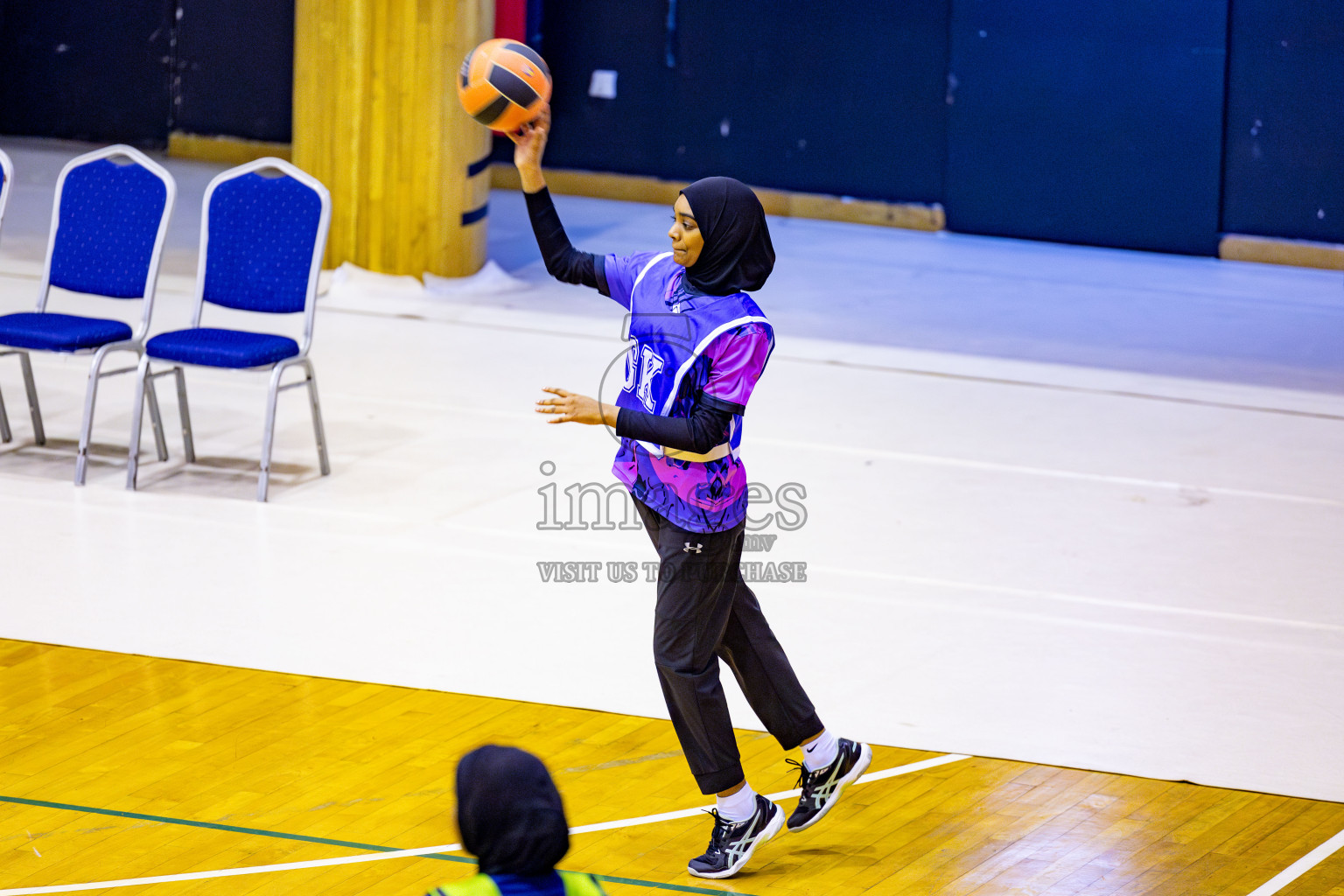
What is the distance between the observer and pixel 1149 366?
8352 millimetres

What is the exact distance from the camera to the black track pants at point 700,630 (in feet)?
11.2

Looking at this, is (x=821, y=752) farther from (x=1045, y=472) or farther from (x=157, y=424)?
(x=157, y=424)

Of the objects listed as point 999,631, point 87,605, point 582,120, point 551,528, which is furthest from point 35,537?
point 582,120

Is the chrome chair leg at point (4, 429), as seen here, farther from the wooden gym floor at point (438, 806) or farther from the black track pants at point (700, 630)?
the black track pants at point (700, 630)

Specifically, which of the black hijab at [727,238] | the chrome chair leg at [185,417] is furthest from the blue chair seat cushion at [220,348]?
the black hijab at [727,238]

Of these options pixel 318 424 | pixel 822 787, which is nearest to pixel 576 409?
pixel 822 787

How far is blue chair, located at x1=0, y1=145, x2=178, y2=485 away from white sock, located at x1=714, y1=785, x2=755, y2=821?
3414 mm

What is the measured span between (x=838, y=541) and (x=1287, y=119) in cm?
682

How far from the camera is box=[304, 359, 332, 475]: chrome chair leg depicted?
600cm

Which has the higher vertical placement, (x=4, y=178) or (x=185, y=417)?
(x=4, y=178)

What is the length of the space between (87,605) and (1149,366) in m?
5.41

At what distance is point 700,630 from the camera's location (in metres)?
3.44

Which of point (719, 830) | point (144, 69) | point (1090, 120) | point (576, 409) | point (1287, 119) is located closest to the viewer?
point (576, 409)

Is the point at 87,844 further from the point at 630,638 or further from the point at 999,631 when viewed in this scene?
the point at 999,631
